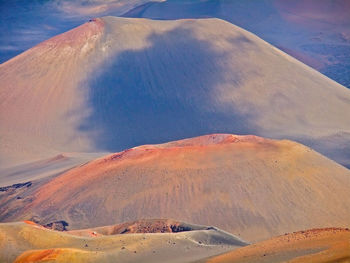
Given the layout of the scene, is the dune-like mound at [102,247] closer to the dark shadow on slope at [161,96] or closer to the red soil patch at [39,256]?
the red soil patch at [39,256]

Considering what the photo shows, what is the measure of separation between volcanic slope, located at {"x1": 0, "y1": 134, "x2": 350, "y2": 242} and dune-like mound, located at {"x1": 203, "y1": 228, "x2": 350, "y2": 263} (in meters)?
7.83

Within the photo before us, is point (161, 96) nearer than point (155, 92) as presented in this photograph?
Yes

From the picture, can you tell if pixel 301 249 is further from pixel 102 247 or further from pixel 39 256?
pixel 39 256

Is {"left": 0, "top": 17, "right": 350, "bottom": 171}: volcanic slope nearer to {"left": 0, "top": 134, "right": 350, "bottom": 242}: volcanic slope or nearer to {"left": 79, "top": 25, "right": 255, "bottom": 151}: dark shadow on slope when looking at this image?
{"left": 79, "top": 25, "right": 255, "bottom": 151}: dark shadow on slope

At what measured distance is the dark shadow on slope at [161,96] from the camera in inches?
1688

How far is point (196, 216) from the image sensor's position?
81.6 feet

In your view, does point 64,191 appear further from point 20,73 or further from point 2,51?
point 2,51

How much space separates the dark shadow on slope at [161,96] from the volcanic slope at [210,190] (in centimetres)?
1263

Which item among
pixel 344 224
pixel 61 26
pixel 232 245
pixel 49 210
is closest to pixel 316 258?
pixel 232 245

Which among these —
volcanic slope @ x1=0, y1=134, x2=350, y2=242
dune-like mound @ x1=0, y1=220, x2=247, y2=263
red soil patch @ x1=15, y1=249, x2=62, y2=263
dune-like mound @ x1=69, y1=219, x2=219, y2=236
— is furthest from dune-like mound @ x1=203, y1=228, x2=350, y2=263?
volcanic slope @ x1=0, y1=134, x2=350, y2=242

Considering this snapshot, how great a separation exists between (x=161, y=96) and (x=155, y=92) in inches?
31.5

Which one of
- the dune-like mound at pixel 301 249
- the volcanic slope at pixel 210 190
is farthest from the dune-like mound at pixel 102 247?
the volcanic slope at pixel 210 190

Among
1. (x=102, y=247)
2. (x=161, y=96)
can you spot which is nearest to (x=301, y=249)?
(x=102, y=247)

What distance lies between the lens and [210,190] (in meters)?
26.2
